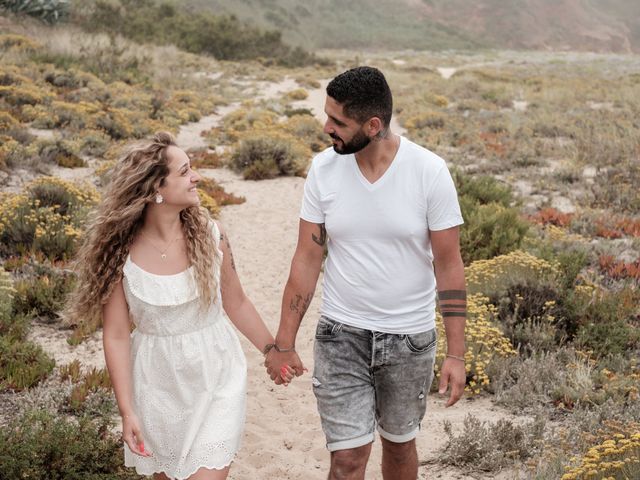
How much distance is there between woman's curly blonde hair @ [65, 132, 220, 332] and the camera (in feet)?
9.89

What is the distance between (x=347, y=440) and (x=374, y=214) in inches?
40.5

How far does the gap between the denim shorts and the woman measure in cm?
41

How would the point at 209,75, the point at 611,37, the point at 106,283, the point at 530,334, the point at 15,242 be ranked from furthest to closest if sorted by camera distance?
the point at 611,37 → the point at 209,75 → the point at 15,242 → the point at 530,334 → the point at 106,283

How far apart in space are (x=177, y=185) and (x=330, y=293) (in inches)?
34.4

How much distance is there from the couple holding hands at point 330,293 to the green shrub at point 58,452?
2.88ft

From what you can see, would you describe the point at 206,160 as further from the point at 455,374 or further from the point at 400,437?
the point at 455,374

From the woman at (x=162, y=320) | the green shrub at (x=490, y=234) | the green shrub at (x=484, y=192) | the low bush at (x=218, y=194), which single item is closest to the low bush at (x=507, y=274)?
the green shrub at (x=490, y=234)

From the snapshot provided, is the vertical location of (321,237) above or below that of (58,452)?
above

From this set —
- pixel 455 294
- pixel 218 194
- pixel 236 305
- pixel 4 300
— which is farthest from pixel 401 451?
pixel 218 194

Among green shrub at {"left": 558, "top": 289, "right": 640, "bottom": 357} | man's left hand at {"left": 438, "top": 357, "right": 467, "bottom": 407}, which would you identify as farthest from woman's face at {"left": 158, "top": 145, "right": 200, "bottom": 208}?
green shrub at {"left": 558, "top": 289, "right": 640, "bottom": 357}

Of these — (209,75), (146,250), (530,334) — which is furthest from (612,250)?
(209,75)

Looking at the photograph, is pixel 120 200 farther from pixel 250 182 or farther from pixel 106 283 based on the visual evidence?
pixel 250 182

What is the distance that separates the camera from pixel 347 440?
3.10m

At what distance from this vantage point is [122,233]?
10.0 feet
